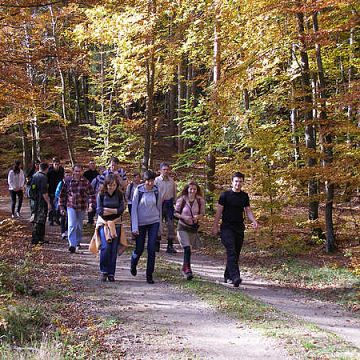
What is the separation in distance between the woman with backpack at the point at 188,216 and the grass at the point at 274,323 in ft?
1.72

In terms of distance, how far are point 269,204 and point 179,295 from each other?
5009 mm

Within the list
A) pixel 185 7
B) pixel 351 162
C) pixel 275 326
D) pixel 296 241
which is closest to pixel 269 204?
pixel 296 241

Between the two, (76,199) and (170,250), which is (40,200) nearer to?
(76,199)

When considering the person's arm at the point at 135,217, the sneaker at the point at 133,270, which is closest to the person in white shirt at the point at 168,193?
the person's arm at the point at 135,217

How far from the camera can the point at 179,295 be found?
7309 mm

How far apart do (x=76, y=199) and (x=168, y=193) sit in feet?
7.85

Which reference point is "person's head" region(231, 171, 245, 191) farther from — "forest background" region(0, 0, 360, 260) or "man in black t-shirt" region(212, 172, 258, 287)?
"forest background" region(0, 0, 360, 260)

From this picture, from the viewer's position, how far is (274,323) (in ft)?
19.4

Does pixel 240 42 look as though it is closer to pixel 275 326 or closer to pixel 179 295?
pixel 179 295

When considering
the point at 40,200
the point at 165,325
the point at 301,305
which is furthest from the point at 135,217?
the point at 40,200

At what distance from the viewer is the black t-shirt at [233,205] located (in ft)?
26.8

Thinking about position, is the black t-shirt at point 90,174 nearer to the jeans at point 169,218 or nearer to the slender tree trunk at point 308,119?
the jeans at point 169,218

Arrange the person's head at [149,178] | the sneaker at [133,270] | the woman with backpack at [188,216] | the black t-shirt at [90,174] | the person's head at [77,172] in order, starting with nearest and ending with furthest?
the person's head at [149,178] < the woman with backpack at [188,216] < the sneaker at [133,270] < the person's head at [77,172] < the black t-shirt at [90,174]

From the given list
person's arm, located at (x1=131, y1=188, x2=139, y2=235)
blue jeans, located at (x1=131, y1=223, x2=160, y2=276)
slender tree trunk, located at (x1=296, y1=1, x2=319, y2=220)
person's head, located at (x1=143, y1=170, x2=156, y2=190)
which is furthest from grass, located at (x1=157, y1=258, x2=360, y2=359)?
slender tree trunk, located at (x1=296, y1=1, x2=319, y2=220)
